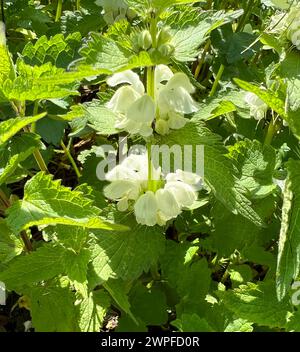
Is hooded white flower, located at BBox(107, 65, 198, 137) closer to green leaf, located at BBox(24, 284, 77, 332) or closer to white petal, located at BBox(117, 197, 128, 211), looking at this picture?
white petal, located at BBox(117, 197, 128, 211)

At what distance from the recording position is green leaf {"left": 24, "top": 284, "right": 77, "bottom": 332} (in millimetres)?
1281

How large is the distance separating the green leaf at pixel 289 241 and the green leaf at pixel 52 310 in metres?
0.50

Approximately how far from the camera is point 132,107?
105 cm

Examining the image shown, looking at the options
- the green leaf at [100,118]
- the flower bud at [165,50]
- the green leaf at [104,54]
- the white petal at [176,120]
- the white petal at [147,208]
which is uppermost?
the flower bud at [165,50]

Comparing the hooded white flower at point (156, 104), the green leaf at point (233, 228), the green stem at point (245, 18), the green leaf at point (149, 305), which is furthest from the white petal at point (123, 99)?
the green stem at point (245, 18)

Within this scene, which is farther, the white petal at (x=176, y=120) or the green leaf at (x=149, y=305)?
the green leaf at (x=149, y=305)

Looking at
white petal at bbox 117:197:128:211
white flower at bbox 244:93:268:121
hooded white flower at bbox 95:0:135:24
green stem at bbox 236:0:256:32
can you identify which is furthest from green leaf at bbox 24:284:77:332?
green stem at bbox 236:0:256:32

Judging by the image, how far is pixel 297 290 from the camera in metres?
1.15

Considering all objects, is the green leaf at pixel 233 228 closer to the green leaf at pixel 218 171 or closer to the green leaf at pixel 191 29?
the green leaf at pixel 218 171

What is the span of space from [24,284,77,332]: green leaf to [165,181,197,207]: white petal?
0.37 m

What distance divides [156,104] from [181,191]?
18 cm

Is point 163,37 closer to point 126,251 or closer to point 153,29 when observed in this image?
point 153,29

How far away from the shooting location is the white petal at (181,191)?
44.6 inches
